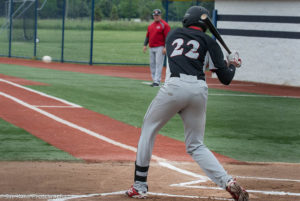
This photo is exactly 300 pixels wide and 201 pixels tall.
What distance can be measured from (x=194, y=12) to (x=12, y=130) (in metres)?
5.16

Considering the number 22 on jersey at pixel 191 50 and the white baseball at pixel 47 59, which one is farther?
the white baseball at pixel 47 59

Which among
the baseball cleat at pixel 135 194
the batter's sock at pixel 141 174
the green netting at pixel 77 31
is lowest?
the green netting at pixel 77 31

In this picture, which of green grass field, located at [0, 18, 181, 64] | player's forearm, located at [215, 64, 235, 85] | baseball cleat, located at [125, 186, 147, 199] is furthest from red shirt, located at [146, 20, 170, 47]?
baseball cleat, located at [125, 186, 147, 199]

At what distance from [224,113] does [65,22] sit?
53.8 feet

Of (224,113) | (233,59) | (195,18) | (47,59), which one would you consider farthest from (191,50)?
(47,59)

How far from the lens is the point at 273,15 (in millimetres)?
22875

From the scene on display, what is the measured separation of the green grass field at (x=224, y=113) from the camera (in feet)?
→ 32.7

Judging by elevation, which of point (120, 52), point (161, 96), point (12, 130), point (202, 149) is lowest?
point (120, 52)

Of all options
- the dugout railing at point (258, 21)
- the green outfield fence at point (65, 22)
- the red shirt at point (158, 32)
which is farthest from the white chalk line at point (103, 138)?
the green outfield fence at point (65, 22)

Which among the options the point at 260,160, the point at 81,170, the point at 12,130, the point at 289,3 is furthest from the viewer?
the point at 289,3

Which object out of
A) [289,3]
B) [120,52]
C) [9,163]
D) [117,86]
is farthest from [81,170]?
[120,52]

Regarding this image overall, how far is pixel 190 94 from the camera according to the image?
617cm

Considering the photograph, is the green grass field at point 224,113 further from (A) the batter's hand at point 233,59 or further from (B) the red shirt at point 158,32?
(A) the batter's hand at point 233,59

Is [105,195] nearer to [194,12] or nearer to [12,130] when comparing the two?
[194,12]
